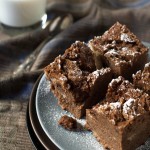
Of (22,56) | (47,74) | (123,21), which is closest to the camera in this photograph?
(47,74)

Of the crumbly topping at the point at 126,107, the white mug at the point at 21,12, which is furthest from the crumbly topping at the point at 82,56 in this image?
the white mug at the point at 21,12

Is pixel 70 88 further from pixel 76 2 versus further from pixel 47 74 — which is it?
pixel 76 2

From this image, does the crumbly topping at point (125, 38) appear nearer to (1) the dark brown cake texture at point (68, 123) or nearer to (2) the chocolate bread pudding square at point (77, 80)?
(2) the chocolate bread pudding square at point (77, 80)

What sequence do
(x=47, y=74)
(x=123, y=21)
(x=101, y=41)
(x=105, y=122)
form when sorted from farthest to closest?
(x=123, y=21) → (x=101, y=41) → (x=47, y=74) → (x=105, y=122)

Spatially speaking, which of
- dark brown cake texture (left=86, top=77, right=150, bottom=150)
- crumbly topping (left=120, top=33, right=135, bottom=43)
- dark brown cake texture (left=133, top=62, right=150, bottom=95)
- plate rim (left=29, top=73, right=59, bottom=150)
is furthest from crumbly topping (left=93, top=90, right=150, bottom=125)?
crumbly topping (left=120, top=33, right=135, bottom=43)

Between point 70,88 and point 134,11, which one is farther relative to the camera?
point 134,11

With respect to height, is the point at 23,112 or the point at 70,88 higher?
the point at 70,88

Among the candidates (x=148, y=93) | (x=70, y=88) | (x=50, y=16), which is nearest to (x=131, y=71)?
(x=148, y=93)
